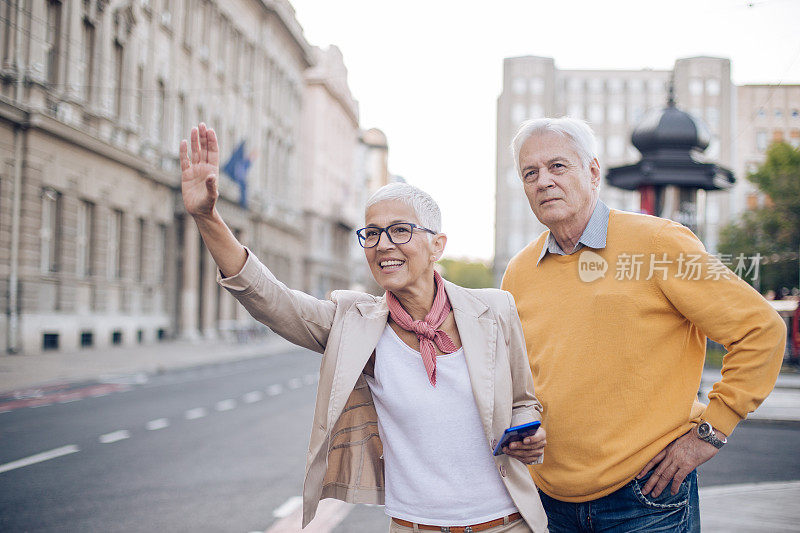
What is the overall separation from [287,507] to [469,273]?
139 metres

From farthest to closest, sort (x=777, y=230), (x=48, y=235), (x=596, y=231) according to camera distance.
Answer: (x=48, y=235) → (x=777, y=230) → (x=596, y=231)

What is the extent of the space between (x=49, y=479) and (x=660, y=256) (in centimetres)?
604

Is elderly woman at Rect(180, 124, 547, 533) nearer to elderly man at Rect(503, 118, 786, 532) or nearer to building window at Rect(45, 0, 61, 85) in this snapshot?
elderly man at Rect(503, 118, 786, 532)

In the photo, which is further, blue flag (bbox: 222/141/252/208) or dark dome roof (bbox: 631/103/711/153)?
blue flag (bbox: 222/141/252/208)

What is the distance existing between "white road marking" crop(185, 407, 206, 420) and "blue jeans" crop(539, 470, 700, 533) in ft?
30.8

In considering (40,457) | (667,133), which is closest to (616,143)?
(667,133)

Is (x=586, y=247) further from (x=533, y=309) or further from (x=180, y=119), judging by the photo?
(x=180, y=119)

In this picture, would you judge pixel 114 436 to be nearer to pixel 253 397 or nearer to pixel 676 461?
pixel 253 397

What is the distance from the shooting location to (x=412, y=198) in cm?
247

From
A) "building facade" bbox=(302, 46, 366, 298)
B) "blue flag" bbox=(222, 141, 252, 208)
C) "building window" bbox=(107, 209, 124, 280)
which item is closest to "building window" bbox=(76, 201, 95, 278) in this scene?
"building window" bbox=(107, 209, 124, 280)

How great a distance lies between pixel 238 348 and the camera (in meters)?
31.3

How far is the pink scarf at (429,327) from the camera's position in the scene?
2.35m

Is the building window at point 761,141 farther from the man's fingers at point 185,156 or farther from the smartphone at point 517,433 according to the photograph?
the man's fingers at point 185,156

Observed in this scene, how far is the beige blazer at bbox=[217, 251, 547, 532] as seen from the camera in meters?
2.32
